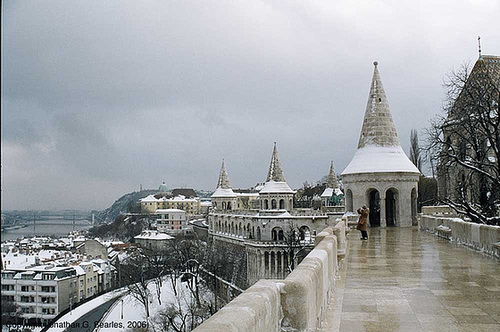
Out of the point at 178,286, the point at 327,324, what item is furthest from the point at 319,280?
the point at 178,286

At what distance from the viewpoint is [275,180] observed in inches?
2095

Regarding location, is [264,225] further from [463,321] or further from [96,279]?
[463,321]

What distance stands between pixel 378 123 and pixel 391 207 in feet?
13.7

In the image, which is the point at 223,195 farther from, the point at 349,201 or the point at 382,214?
the point at 382,214

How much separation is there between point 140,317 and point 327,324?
37296 mm

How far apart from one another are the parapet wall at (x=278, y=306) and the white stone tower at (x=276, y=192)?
154 feet

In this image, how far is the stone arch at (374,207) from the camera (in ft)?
74.7

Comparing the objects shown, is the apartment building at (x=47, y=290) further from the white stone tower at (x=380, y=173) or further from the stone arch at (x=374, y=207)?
the white stone tower at (x=380, y=173)

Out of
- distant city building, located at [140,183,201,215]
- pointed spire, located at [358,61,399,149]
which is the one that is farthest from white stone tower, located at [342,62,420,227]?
distant city building, located at [140,183,201,215]

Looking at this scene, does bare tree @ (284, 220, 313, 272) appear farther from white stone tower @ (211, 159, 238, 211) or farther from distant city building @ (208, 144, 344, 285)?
white stone tower @ (211, 159, 238, 211)

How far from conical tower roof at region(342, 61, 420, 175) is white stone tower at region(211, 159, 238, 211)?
42816mm

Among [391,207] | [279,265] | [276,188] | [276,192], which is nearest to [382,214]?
[391,207]

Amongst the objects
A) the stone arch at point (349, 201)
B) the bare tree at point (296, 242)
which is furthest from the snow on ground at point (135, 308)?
the stone arch at point (349, 201)

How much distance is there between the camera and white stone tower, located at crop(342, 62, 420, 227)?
2180cm
